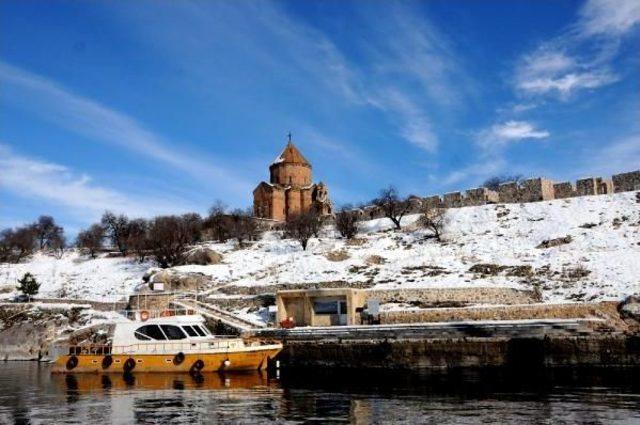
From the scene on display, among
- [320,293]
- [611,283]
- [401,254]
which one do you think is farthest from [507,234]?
[320,293]

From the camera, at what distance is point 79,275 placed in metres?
57.8

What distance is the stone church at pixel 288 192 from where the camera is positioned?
7344 centimetres

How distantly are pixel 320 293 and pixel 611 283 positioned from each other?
1668 cm

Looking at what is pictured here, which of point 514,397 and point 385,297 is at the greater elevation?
point 385,297

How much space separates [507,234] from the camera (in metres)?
49.1

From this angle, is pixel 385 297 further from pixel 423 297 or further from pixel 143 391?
pixel 143 391

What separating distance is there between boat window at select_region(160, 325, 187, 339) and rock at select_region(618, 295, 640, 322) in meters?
20.6

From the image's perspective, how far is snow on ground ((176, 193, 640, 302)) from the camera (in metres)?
36.2

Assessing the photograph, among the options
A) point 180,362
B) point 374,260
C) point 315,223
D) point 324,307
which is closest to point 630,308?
point 324,307

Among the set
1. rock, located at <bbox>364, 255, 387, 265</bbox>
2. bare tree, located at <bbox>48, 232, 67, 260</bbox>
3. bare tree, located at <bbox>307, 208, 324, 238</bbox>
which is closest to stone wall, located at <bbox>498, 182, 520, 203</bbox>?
rock, located at <bbox>364, 255, 387, 265</bbox>

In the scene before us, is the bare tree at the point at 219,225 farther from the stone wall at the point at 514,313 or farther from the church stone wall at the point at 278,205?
the stone wall at the point at 514,313

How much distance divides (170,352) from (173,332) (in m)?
0.94

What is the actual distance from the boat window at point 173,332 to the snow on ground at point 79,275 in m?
21.3

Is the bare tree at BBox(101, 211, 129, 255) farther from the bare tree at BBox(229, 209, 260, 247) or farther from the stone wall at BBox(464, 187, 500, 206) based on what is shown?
the stone wall at BBox(464, 187, 500, 206)
